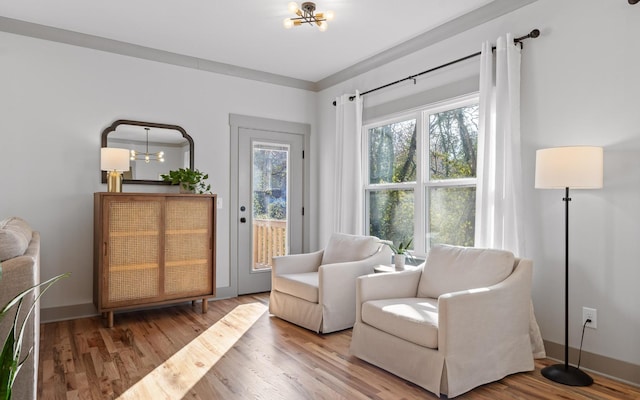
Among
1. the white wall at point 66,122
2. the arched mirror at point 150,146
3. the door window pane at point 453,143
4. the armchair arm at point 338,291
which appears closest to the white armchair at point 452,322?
the armchair arm at point 338,291

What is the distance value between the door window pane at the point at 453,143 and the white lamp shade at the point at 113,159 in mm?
2809

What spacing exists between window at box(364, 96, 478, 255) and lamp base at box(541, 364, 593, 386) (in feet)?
3.79

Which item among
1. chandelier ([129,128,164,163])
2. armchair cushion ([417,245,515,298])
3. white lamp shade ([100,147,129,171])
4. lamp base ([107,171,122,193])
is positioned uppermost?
chandelier ([129,128,164,163])

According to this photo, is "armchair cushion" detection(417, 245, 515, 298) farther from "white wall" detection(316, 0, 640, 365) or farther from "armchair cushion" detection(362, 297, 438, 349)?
"white wall" detection(316, 0, 640, 365)

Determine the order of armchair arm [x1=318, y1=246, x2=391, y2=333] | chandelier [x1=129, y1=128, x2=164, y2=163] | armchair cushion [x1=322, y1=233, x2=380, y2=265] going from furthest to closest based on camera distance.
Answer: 1. chandelier [x1=129, y1=128, x2=164, y2=163]
2. armchair cushion [x1=322, y1=233, x2=380, y2=265]
3. armchair arm [x1=318, y1=246, x2=391, y2=333]

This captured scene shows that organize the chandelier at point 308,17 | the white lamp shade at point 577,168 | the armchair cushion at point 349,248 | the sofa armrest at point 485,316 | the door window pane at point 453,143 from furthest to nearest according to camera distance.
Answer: the armchair cushion at point 349,248 → the door window pane at point 453,143 → the chandelier at point 308,17 → the white lamp shade at point 577,168 → the sofa armrest at point 485,316

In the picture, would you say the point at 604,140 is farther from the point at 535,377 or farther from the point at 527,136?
the point at 535,377

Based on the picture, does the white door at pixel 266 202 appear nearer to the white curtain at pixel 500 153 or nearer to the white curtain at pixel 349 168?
the white curtain at pixel 349 168

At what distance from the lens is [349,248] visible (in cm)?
394

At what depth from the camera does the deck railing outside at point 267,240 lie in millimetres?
4941

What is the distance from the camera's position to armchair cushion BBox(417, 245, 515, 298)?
2705 mm

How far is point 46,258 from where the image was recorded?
371 centimetres

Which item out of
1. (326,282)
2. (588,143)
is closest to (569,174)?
(588,143)

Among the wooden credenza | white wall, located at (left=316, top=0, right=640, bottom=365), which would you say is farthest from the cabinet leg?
white wall, located at (left=316, top=0, right=640, bottom=365)
